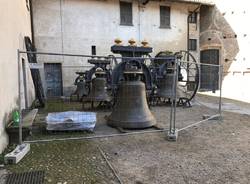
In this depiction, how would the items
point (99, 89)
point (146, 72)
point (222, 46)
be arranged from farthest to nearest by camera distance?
point (222, 46) < point (99, 89) < point (146, 72)

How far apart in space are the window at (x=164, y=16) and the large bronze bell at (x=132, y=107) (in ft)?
34.0

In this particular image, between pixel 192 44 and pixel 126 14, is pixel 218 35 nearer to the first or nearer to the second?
pixel 192 44

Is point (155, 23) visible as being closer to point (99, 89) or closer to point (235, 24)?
point (235, 24)

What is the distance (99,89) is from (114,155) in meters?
4.92

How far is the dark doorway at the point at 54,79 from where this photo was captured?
12.7m

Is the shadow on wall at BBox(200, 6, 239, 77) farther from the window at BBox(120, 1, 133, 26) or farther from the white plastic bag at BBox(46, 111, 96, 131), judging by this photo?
the white plastic bag at BBox(46, 111, 96, 131)

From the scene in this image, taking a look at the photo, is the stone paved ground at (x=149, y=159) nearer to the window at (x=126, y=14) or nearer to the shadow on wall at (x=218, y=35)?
the window at (x=126, y=14)

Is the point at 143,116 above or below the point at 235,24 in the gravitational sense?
below

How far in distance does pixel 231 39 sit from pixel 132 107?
12843 millimetres

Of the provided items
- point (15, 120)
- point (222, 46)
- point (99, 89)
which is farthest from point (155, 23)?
point (15, 120)

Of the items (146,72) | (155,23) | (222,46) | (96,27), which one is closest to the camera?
(146,72)

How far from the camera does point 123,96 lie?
5.51 meters

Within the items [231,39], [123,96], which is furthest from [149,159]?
[231,39]

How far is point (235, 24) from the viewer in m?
15.5
